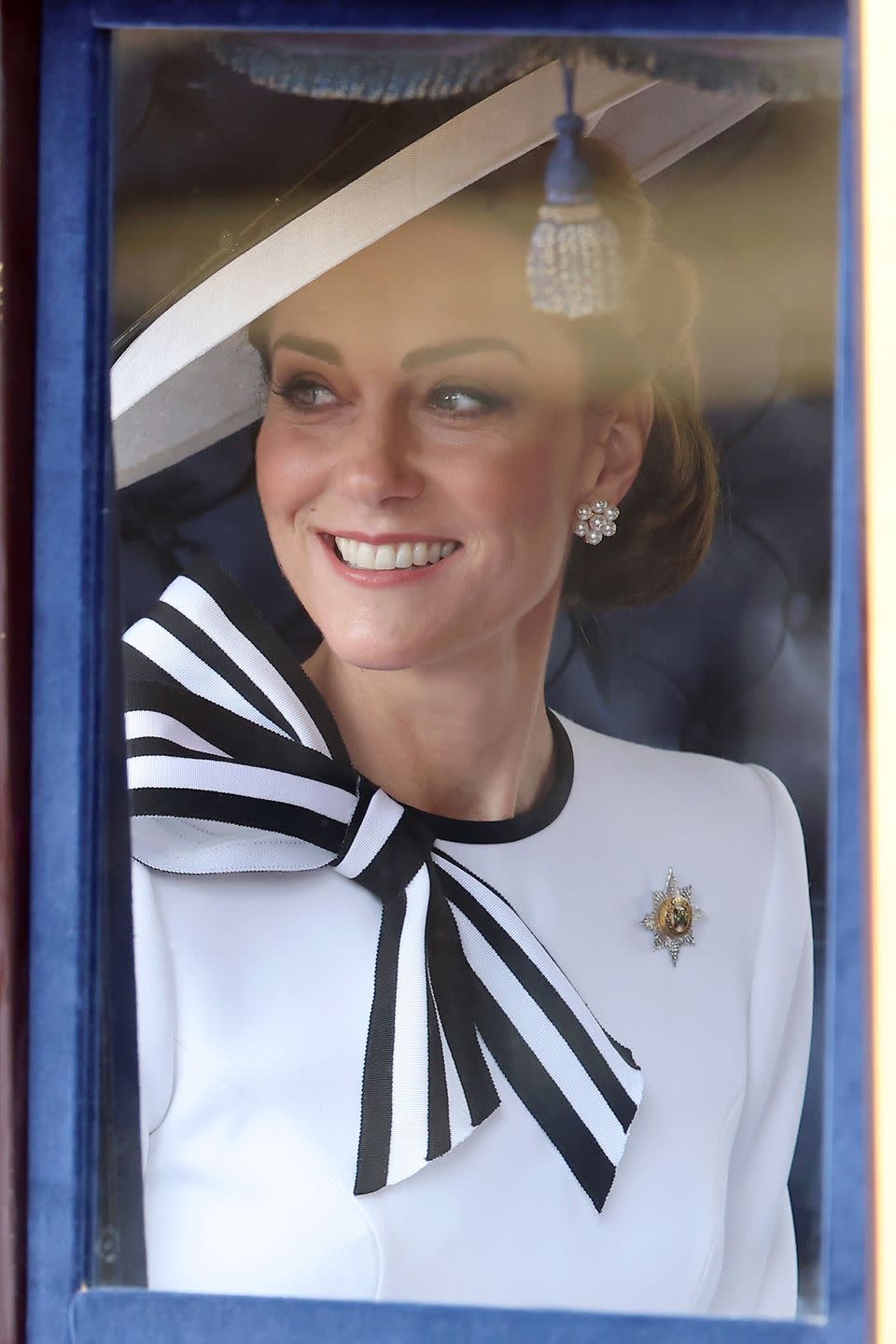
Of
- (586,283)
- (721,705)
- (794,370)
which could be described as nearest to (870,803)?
(721,705)

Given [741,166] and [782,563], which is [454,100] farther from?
[782,563]

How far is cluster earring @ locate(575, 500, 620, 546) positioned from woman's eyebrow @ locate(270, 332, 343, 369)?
10.2 inches

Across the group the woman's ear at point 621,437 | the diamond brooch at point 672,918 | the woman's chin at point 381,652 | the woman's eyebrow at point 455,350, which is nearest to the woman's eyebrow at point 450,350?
the woman's eyebrow at point 455,350

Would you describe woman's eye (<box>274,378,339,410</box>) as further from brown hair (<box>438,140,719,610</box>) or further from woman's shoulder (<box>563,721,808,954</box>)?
woman's shoulder (<box>563,721,808,954</box>)

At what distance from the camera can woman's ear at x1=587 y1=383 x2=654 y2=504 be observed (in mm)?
1306

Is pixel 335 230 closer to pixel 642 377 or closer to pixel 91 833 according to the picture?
pixel 642 377

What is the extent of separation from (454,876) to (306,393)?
46 centimetres

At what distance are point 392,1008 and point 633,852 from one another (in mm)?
263

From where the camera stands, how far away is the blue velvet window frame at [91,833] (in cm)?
129

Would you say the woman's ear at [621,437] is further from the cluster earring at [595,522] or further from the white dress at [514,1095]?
the white dress at [514,1095]

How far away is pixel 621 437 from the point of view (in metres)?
1.31

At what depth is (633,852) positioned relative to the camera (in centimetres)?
134

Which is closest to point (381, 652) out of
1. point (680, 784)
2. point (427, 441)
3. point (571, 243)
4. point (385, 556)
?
point (385, 556)

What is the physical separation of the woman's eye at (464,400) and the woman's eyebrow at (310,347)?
0.10 meters
